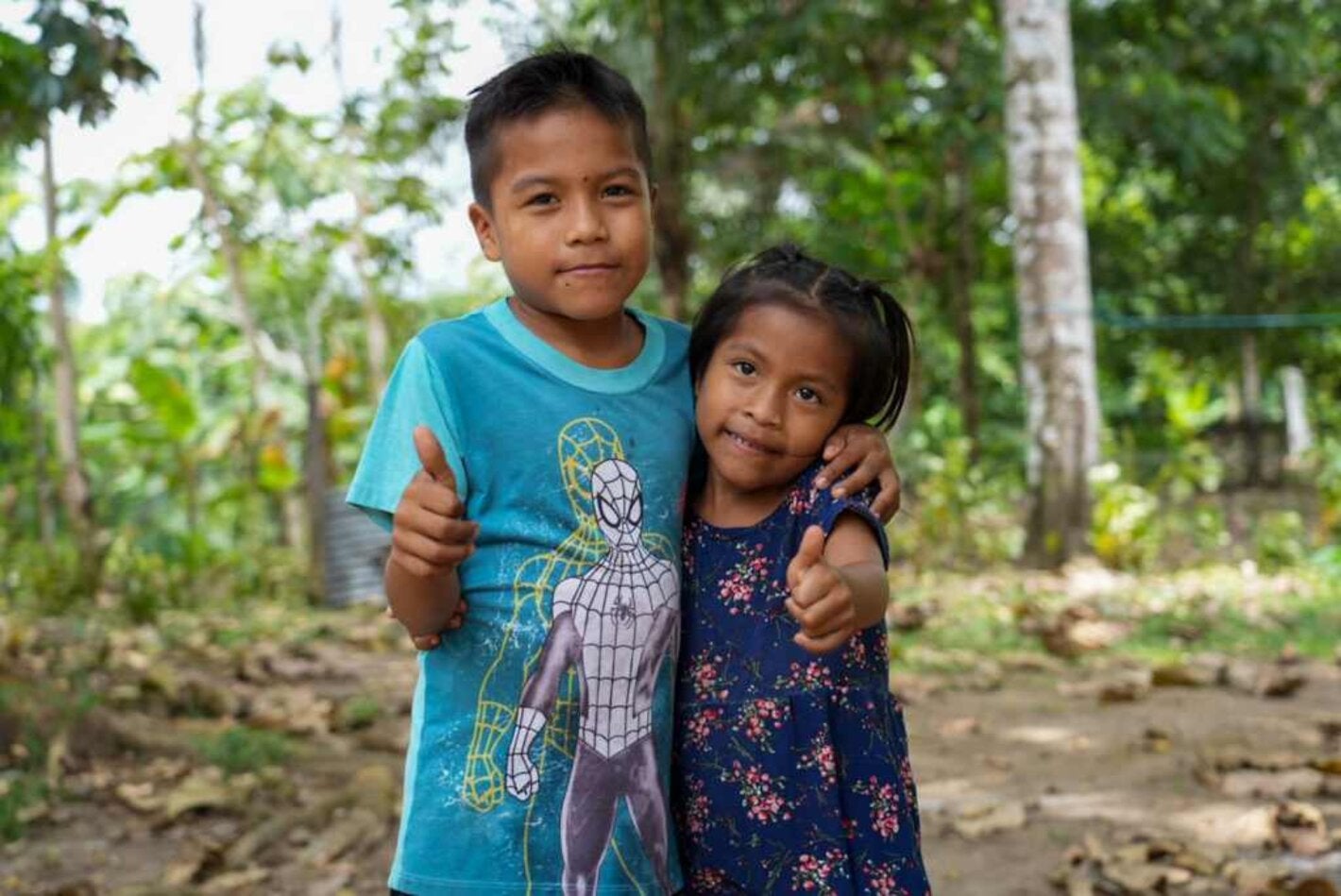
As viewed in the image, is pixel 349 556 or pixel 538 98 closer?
pixel 538 98

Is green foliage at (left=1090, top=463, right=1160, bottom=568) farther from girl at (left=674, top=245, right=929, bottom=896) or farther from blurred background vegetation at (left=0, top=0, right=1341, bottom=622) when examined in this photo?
girl at (left=674, top=245, right=929, bottom=896)

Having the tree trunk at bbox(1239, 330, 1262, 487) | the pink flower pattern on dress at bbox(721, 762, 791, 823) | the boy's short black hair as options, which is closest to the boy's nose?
the boy's short black hair

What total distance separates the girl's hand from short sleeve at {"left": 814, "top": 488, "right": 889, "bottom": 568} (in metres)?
0.01

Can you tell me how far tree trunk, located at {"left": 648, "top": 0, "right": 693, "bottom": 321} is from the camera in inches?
361

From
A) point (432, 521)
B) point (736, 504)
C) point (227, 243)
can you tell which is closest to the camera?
point (432, 521)

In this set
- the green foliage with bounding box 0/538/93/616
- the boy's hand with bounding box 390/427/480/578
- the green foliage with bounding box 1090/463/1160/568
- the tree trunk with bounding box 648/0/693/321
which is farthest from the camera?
the tree trunk with bounding box 648/0/693/321

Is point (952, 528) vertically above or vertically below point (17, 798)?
above

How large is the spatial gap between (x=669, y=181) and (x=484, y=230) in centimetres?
770

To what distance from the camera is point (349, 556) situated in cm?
855

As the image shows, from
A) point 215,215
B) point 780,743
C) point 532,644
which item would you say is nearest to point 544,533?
point 532,644

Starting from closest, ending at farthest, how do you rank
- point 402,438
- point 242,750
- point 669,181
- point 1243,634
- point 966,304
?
point 402,438 → point 242,750 → point 1243,634 → point 669,181 → point 966,304

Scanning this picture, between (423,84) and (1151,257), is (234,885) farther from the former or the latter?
(1151,257)

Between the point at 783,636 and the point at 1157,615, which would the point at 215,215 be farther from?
the point at 783,636

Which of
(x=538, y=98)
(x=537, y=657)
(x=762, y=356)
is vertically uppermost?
(x=538, y=98)
